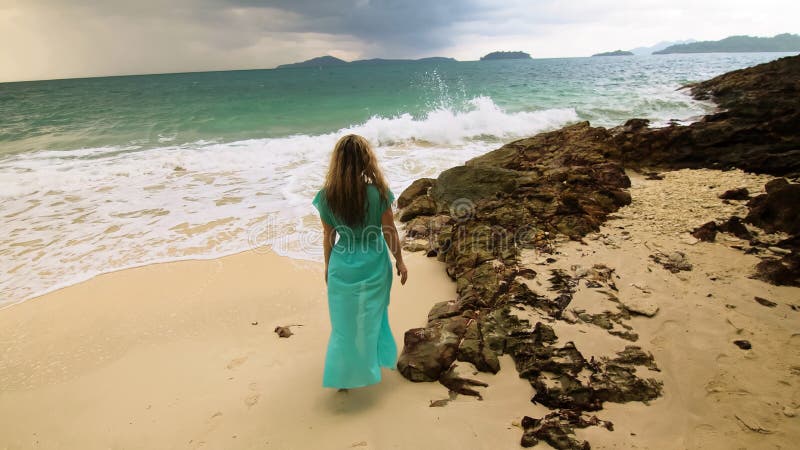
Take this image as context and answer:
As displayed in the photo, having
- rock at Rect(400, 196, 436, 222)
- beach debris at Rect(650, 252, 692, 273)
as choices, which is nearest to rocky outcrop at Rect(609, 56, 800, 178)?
beach debris at Rect(650, 252, 692, 273)

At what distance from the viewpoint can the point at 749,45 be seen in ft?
458

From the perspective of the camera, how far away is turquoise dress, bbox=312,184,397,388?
262 cm

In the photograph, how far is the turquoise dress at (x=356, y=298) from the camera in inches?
103

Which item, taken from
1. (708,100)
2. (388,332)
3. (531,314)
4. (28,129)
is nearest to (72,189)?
(388,332)

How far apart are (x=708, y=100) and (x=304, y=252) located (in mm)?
21634

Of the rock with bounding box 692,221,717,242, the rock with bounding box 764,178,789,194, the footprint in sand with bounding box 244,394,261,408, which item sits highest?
the rock with bounding box 764,178,789,194

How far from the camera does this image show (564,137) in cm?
709

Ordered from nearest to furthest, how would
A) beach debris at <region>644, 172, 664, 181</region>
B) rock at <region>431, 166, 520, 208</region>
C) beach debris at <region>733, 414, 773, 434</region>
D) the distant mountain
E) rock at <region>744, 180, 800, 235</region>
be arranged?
beach debris at <region>733, 414, 773, 434</region>
rock at <region>744, 180, 800, 235</region>
rock at <region>431, 166, 520, 208</region>
beach debris at <region>644, 172, 664, 181</region>
the distant mountain

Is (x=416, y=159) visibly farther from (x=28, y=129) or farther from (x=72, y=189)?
(x=28, y=129)

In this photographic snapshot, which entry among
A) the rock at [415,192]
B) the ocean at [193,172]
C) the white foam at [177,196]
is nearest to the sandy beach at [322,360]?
the white foam at [177,196]

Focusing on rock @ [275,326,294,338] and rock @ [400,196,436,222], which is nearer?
rock @ [275,326,294,338]

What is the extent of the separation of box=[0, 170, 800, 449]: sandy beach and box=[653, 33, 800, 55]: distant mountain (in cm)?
15765

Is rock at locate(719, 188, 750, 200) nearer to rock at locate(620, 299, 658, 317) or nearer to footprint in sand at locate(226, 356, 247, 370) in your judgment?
rock at locate(620, 299, 658, 317)

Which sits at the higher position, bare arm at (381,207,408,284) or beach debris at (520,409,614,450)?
bare arm at (381,207,408,284)
